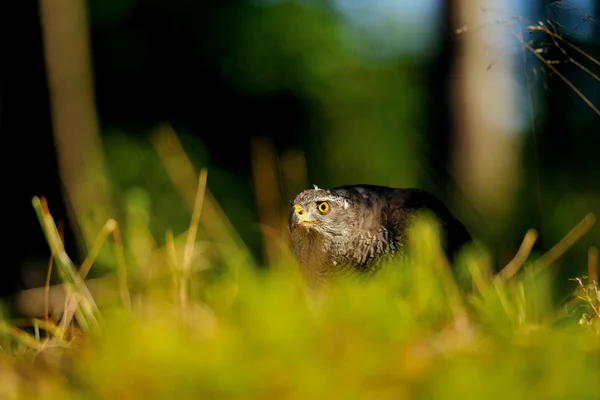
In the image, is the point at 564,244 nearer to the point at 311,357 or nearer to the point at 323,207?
the point at 311,357

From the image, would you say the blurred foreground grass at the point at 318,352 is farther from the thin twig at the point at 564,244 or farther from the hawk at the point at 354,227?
the hawk at the point at 354,227

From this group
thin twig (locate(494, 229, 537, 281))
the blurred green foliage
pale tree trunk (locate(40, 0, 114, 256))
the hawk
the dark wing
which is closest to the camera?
the blurred green foliage

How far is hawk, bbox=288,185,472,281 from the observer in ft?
13.3

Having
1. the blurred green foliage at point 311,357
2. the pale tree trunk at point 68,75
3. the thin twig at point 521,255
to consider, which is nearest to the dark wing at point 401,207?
the thin twig at point 521,255

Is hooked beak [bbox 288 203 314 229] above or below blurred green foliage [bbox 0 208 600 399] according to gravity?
below

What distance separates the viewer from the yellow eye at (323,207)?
14.0 feet

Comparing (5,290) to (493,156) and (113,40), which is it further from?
(493,156)

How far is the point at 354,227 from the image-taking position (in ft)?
13.7

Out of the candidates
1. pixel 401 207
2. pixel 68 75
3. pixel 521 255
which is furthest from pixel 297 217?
pixel 68 75

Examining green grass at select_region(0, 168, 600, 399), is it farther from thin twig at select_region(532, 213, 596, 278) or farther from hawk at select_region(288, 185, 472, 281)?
hawk at select_region(288, 185, 472, 281)

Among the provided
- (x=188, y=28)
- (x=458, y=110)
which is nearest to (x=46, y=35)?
(x=188, y=28)

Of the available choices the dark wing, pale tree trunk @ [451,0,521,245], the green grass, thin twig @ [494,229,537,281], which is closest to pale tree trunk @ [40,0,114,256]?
pale tree trunk @ [451,0,521,245]

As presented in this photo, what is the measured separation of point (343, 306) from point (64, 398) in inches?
19.1

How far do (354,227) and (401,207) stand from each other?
0.81 ft
